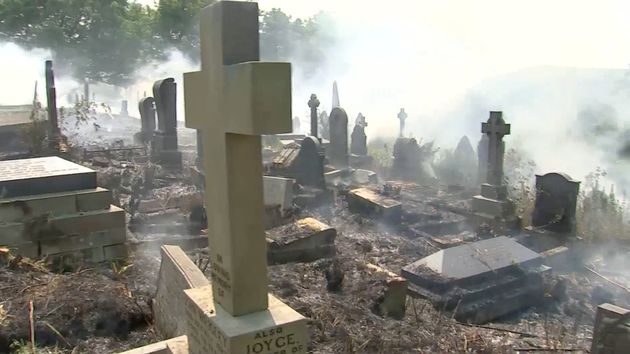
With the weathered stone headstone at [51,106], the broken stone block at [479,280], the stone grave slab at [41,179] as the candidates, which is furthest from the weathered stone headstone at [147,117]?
the broken stone block at [479,280]

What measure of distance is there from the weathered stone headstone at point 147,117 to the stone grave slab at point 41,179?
968cm

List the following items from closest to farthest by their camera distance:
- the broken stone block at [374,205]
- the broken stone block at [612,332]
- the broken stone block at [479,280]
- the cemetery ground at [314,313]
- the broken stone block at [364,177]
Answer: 1. the broken stone block at [612,332]
2. the cemetery ground at [314,313]
3. the broken stone block at [479,280]
4. the broken stone block at [374,205]
5. the broken stone block at [364,177]

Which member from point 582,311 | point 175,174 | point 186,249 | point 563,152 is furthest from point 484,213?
point 563,152

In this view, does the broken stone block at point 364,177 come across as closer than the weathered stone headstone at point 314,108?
Yes

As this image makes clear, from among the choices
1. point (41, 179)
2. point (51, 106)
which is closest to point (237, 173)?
point (41, 179)

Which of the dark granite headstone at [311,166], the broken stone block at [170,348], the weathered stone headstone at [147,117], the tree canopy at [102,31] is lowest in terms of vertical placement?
the broken stone block at [170,348]

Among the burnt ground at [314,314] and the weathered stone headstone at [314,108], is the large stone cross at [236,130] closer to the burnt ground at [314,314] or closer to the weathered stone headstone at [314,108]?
the burnt ground at [314,314]

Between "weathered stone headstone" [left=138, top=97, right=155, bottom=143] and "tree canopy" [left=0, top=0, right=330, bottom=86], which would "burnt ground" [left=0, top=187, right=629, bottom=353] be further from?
"tree canopy" [left=0, top=0, right=330, bottom=86]

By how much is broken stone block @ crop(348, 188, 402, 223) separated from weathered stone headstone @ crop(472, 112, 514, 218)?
1691mm

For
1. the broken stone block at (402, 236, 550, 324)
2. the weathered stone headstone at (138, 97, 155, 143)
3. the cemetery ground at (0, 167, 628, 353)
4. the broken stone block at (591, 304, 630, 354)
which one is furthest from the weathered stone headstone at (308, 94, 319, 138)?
the broken stone block at (591, 304, 630, 354)

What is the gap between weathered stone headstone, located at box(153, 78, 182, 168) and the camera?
13.4 meters

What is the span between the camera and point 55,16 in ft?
89.2

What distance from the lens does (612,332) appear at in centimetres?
396

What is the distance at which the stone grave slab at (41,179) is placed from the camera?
579 centimetres
